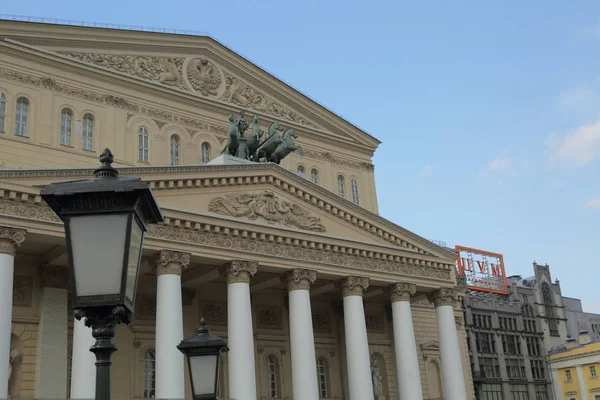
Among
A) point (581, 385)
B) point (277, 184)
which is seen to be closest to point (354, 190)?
point (277, 184)

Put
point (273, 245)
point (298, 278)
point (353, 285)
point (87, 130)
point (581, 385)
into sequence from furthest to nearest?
point (581, 385), point (87, 130), point (353, 285), point (298, 278), point (273, 245)

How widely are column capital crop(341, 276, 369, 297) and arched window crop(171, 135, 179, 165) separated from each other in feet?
34.3

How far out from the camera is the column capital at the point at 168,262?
24.2 metres

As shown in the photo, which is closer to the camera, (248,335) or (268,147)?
(248,335)

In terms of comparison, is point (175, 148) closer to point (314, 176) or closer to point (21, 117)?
point (21, 117)

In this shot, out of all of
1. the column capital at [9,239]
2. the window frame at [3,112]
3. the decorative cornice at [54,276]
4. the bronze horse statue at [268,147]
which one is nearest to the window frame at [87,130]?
the window frame at [3,112]

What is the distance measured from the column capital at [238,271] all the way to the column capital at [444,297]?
388 inches

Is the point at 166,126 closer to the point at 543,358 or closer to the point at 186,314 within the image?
the point at 186,314

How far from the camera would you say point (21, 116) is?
30438 mm

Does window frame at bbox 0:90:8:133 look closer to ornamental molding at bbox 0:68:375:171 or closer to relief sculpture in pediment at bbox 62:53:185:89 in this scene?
ornamental molding at bbox 0:68:375:171

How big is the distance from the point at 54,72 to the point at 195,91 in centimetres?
698

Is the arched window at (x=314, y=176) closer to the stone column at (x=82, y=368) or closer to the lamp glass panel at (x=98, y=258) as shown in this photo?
the stone column at (x=82, y=368)

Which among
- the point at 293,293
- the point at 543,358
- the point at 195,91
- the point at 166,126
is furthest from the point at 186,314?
the point at 543,358

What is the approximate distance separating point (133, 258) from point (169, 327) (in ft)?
60.5
